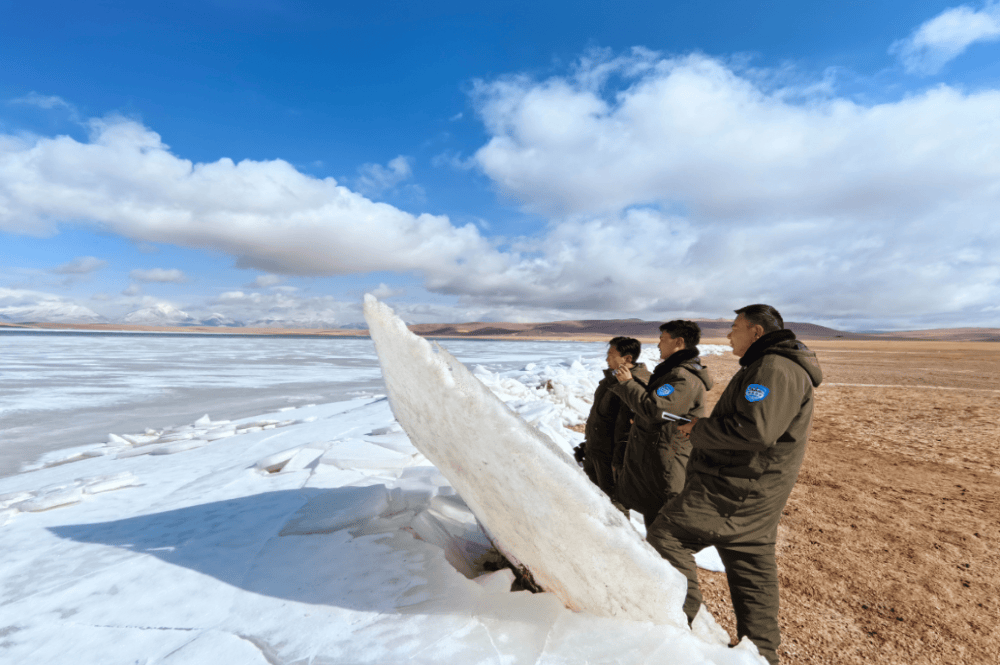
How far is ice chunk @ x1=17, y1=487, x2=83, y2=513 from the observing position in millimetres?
2924

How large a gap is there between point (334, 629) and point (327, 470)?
2000 mm

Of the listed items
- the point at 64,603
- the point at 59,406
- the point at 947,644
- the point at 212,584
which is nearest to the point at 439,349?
the point at 212,584

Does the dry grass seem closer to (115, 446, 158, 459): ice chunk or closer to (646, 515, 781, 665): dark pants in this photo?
(646, 515, 781, 665): dark pants

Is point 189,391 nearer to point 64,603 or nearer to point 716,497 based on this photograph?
point 64,603

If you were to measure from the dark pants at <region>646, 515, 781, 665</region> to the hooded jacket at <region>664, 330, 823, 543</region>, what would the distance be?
5cm

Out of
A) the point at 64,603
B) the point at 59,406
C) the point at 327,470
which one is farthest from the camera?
the point at 59,406

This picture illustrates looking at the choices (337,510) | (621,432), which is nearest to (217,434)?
(337,510)

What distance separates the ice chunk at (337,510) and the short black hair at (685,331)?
190 cm

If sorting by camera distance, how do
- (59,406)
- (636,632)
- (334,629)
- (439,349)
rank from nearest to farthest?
(439,349)
(636,632)
(334,629)
(59,406)

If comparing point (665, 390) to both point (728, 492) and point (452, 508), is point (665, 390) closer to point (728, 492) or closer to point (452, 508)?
point (728, 492)

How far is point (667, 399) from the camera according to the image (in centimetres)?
236

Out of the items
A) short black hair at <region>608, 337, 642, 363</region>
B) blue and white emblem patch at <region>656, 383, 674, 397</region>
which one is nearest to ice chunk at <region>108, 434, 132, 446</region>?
short black hair at <region>608, 337, 642, 363</region>

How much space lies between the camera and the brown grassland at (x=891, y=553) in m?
2.37

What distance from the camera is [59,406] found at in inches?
327
